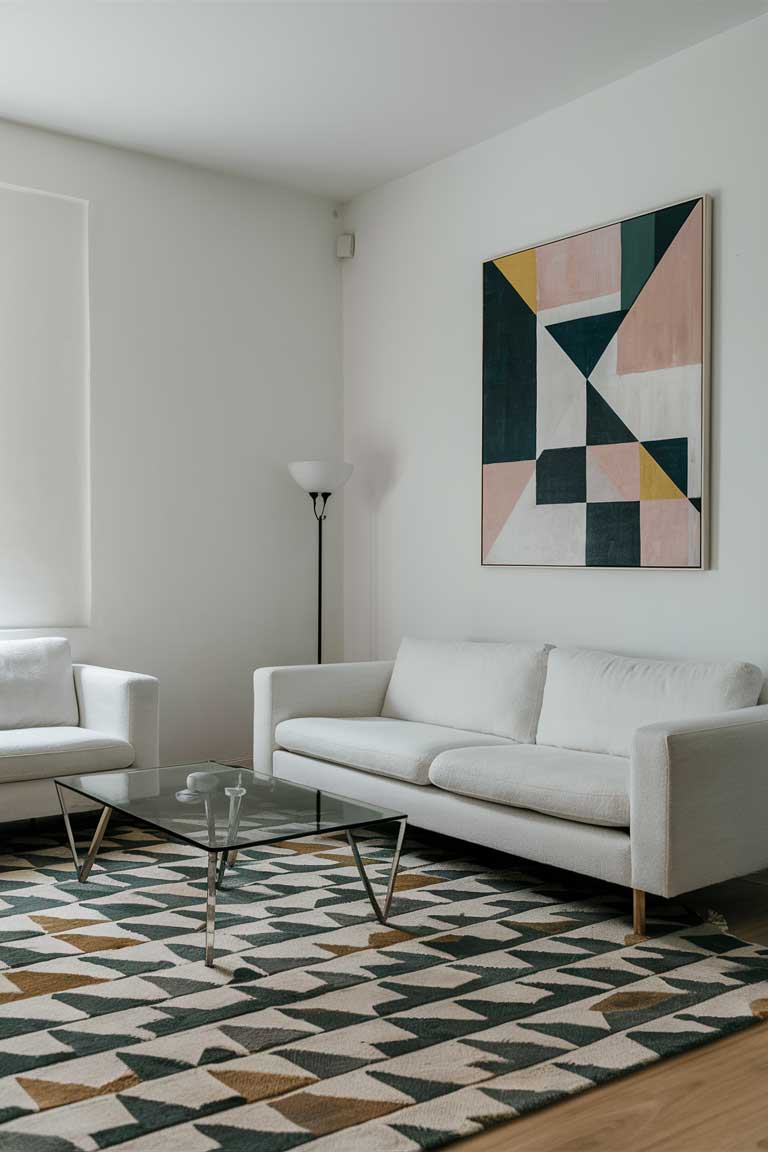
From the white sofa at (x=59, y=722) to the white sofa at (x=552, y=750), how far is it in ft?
1.91

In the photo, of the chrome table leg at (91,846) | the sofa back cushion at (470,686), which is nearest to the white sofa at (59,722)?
the chrome table leg at (91,846)

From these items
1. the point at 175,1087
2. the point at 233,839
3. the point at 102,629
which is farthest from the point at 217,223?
the point at 175,1087

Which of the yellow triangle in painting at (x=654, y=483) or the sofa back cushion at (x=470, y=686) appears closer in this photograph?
the yellow triangle in painting at (x=654, y=483)

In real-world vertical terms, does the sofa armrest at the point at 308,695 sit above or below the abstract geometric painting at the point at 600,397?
below

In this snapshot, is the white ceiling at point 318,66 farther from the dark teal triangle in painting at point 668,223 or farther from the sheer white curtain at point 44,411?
the dark teal triangle in painting at point 668,223

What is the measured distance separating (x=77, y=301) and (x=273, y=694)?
2093 mm

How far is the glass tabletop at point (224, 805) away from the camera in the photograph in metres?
2.97

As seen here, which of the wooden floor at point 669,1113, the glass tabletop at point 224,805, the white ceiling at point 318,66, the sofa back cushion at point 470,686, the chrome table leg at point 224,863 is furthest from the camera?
the sofa back cushion at point 470,686

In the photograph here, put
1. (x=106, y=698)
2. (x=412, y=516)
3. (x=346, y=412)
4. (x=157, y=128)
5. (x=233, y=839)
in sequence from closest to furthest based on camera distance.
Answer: (x=233, y=839)
(x=106, y=698)
(x=157, y=128)
(x=412, y=516)
(x=346, y=412)

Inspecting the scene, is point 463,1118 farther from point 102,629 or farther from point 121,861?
point 102,629

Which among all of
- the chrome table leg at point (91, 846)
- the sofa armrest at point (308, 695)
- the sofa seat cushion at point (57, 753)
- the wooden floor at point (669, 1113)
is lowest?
the wooden floor at point (669, 1113)

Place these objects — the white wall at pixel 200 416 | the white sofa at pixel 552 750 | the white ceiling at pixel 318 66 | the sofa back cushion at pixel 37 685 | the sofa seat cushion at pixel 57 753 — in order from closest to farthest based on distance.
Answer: the white sofa at pixel 552 750, the white ceiling at pixel 318 66, the sofa seat cushion at pixel 57 753, the sofa back cushion at pixel 37 685, the white wall at pixel 200 416

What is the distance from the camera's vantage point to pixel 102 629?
16.9ft

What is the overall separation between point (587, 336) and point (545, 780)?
A: 1974 millimetres
